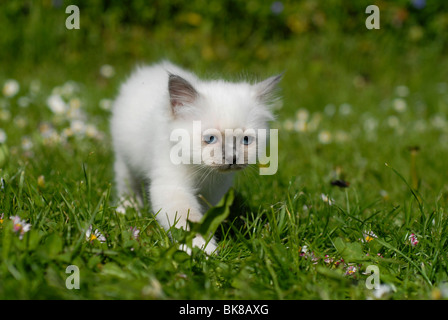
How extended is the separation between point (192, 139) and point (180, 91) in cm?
23

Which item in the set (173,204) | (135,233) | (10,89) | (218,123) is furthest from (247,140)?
(10,89)

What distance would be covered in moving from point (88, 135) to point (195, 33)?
115 inches

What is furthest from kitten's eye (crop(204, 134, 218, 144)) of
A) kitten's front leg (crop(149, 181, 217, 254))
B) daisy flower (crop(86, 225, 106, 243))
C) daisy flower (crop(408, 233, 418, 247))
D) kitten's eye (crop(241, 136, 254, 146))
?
daisy flower (crop(408, 233, 418, 247))

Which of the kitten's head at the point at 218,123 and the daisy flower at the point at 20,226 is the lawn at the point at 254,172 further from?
the kitten's head at the point at 218,123

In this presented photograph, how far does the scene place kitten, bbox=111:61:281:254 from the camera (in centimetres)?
206

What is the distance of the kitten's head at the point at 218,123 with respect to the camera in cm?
205

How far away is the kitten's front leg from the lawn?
10 centimetres

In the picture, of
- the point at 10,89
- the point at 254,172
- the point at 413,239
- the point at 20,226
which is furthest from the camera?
the point at 10,89

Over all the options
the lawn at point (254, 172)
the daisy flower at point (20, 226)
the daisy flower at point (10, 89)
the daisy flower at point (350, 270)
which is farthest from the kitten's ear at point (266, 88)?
the daisy flower at point (10, 89)

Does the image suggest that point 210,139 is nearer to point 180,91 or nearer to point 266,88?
point 180,91

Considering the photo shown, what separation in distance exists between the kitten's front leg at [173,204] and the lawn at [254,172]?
0.32ft

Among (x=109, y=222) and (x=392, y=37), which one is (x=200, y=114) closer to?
(x=109, y=222)

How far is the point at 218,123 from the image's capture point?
2.06m

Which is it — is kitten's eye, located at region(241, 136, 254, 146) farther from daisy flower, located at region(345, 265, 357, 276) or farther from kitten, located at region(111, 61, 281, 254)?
daisy flower, located at region(345, 265, 357, 276)
